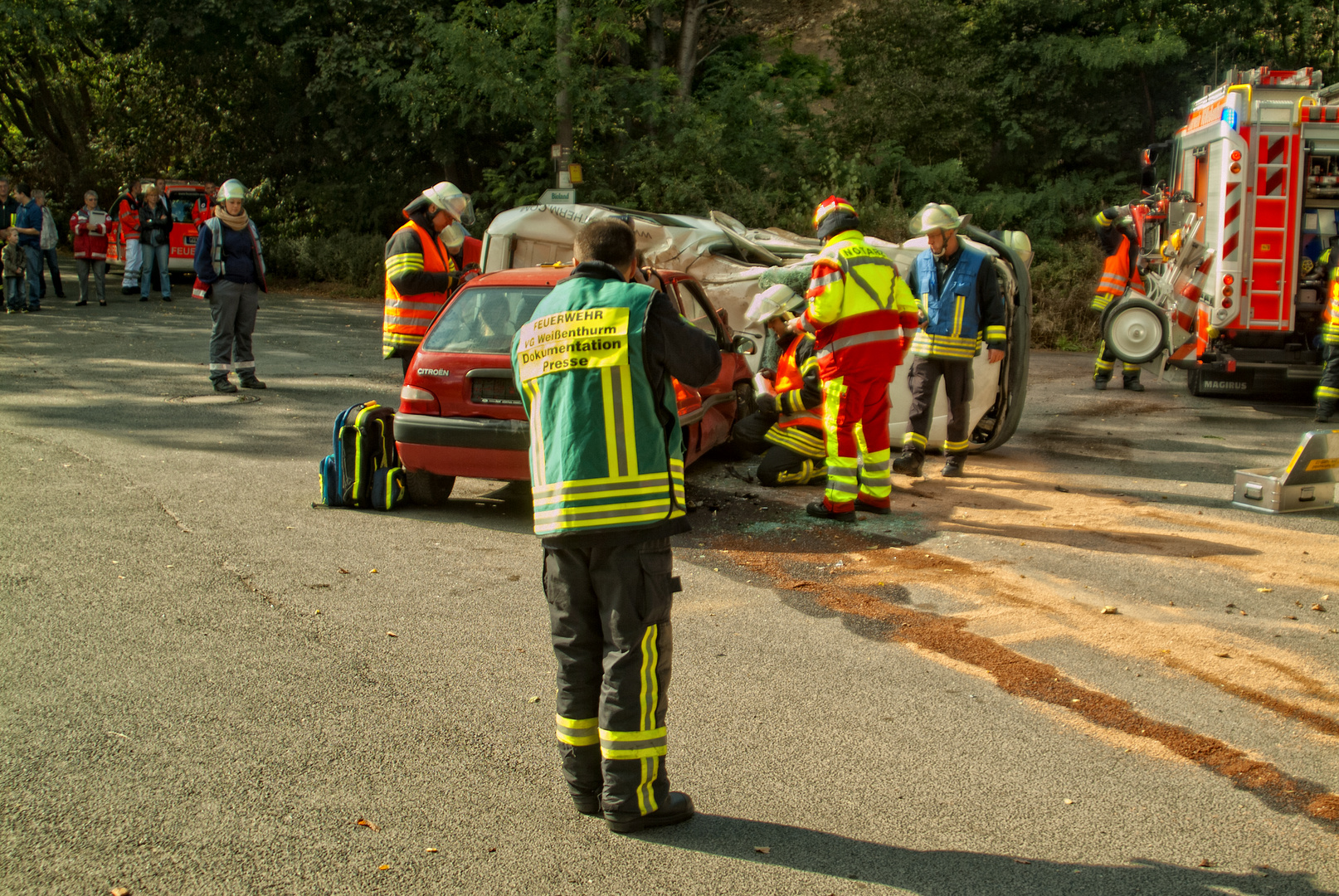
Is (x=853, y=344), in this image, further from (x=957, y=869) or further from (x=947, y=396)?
(x=957, y=869)

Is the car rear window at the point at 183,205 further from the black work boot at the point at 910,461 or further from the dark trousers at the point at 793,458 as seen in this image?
the black work boot at the point at 910,461

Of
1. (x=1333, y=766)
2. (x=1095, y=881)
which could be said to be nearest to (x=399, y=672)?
(x=1095, y=881)

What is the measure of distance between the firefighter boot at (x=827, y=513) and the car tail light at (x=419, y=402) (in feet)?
7.92

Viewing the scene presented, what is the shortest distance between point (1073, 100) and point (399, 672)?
20.1 meters

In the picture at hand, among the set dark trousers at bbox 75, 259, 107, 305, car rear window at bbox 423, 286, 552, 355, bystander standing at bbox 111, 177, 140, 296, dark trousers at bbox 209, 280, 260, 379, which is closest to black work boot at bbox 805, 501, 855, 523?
car rear window at bbox 423, 286, 552, 355

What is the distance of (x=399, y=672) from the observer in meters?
4.44

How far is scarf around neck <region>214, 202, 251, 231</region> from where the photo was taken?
34.3 feet

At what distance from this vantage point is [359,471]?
23.1ft

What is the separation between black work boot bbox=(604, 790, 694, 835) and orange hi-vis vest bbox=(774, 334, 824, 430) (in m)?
4.72

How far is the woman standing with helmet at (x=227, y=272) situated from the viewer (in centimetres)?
1045

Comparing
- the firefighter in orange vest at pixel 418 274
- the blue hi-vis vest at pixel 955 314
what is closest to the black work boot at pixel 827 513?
the blue hi-vis vest at pixel 955 314

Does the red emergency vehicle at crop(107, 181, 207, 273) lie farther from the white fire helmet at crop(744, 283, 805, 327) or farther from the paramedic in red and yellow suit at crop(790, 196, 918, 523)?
the paramedic in red and yellow suit at crop(790, 196, 918, 523)

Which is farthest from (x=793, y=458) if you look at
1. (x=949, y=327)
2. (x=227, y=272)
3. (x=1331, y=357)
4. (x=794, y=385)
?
(x=227, y=272)

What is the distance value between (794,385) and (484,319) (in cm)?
225
